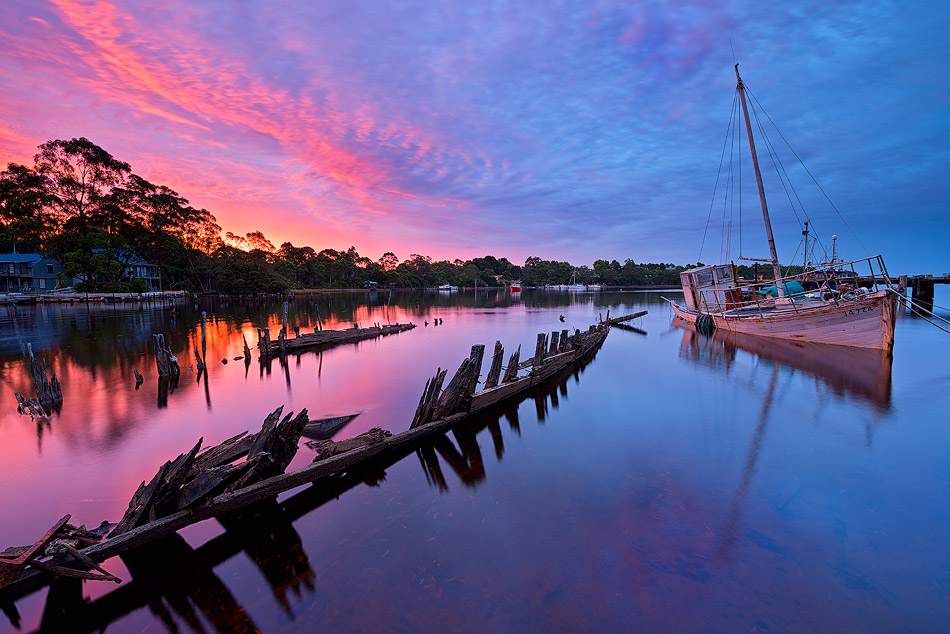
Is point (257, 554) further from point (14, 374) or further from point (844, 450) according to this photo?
point (14, 374)

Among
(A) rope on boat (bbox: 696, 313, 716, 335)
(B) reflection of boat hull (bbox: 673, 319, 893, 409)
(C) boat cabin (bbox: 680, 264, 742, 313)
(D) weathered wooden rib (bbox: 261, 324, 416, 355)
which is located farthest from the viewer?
(A) rope on boat (bbox: 696, 313, 716, 335)

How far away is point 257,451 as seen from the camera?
598 centimetres

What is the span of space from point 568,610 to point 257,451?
5052 millimetres

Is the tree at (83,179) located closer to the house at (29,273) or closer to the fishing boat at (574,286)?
the house at (29,273)

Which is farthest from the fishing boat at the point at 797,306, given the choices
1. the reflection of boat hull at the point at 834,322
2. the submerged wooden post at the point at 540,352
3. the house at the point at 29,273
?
the house at the point at 29,273

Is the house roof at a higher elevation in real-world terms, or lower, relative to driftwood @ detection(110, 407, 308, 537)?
higher

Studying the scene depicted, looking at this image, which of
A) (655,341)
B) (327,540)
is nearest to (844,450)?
(327,540)

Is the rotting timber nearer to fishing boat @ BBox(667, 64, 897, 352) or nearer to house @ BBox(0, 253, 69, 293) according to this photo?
fishing boat @ BBox(667, 64, 897, 352)

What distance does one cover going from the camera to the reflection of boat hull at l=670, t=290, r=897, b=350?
1981 cm

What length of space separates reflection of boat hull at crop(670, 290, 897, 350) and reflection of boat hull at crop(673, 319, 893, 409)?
50 centimetres

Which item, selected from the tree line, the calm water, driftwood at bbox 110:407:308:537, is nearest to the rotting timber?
driftwood at bbox 110:407:308:537

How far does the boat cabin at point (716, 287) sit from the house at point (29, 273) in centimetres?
8676

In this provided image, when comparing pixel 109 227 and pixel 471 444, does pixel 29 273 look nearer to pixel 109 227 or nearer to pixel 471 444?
pixel 109 227

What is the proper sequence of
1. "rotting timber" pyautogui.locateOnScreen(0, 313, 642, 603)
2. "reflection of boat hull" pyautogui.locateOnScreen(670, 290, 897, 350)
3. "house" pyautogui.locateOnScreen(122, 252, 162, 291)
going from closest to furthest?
"rotting timber" pyautogui.locateOnScreen(0, 313, 642, 603), "reflection of boat hull" pyautogui.locateOnScreen(670, 290, 897, 350), "house" pyautogui.locateOnScreen(122, 252, 162, 291)
